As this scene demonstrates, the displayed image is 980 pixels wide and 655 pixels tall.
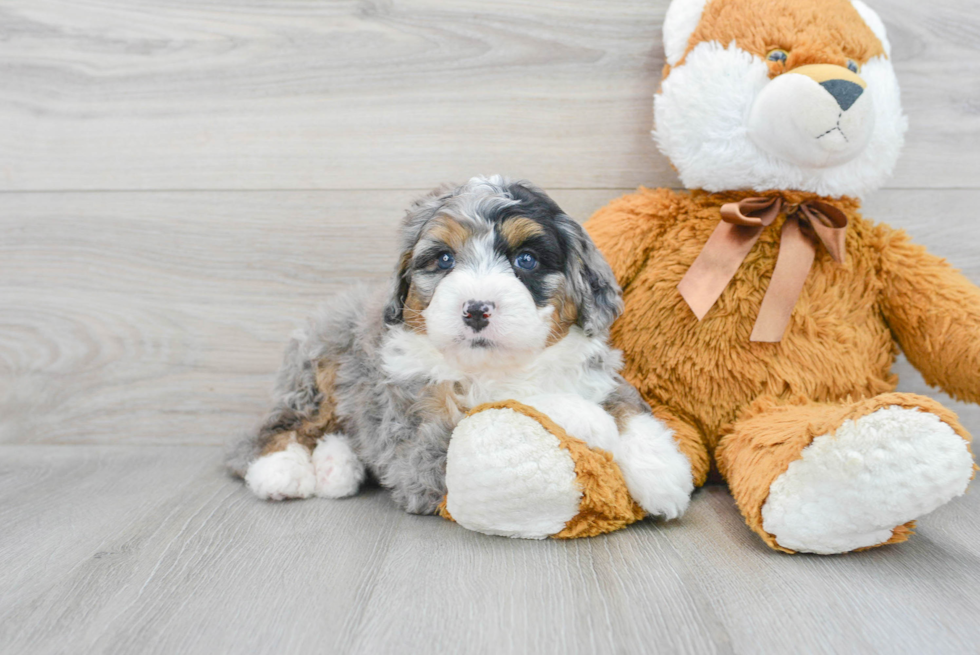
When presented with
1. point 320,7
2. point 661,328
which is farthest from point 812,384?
point 320,7

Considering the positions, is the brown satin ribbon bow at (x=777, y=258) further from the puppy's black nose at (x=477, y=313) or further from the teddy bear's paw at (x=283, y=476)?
the teddy bear's paw at (x=283, y=476)

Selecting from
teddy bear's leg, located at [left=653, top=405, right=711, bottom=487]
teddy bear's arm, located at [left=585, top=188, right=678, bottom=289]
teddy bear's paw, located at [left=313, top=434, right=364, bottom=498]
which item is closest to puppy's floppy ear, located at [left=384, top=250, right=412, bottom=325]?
teddy bear's paw, located at [left=313, top=434, right=364, bottom=498]

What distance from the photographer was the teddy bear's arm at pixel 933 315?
4.33ft

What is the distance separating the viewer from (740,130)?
132cm

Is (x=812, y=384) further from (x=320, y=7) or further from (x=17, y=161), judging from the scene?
(x=17, y=161)

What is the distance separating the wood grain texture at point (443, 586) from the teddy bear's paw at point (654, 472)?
5cm

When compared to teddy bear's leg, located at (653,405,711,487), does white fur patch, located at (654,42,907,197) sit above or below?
above

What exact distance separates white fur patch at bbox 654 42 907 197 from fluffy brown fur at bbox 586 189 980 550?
0.17 feet

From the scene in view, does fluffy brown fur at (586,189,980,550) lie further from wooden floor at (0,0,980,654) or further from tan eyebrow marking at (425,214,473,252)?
tan eyebrow marking at (425,214,473,252)

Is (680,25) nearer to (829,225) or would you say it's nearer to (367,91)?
(829,225)

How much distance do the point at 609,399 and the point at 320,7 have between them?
1.13 meters

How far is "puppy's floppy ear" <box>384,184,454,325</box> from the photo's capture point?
4.01ft

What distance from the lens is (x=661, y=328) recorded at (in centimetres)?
139

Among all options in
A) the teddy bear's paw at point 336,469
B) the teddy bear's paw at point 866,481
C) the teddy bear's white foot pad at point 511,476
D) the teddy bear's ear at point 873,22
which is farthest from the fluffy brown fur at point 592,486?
the teddy bear's ear at point 873,22
